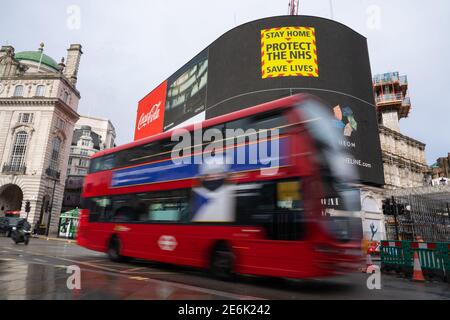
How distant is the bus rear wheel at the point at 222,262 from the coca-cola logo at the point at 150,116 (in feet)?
119

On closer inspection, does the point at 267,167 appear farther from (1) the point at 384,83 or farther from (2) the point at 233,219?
(1) the point at 384,83

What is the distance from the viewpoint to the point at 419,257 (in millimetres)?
10359

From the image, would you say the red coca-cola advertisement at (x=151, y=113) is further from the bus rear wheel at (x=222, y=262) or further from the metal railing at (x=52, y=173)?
the bus rear wheel at (x=222, y=262)

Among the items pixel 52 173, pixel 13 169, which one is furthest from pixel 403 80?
pixel 13 169

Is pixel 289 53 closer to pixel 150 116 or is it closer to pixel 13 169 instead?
pixel 150 116

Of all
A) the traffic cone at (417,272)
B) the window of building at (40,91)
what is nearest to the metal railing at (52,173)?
the window of building at (40,91)

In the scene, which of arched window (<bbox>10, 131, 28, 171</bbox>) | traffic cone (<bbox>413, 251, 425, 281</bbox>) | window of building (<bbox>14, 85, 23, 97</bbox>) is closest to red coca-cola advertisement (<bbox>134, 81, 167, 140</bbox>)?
arched window (<bbox>10, 131, 28, 171</bbox>)

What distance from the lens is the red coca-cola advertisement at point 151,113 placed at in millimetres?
41531

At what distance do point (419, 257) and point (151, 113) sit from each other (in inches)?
1541

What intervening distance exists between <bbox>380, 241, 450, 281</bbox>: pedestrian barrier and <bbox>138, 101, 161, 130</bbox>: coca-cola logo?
116 ft

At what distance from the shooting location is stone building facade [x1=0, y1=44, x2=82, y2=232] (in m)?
38.8

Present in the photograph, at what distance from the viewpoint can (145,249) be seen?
9.58m
